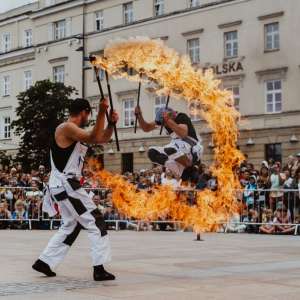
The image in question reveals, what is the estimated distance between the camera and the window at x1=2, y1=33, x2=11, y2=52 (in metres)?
61.8

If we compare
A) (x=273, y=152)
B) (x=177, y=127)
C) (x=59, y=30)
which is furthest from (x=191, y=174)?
(x=59, y=30)

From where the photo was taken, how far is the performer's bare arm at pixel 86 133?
29.2ft

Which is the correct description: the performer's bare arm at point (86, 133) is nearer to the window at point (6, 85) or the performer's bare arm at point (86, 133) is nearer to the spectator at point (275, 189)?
the spectator at point (275, 189)

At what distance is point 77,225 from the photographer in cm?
939

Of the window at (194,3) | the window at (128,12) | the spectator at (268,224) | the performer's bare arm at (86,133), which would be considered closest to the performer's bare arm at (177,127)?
the performer's bare arm at (86,133)

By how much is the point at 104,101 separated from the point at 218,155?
4225 mm

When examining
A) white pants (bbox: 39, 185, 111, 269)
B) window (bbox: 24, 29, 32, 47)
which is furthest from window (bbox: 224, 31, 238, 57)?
white pants (bbox: 39, 185, 111, 269)

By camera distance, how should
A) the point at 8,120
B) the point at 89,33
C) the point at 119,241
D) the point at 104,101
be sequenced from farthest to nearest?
the point at 8,120, the point at 89,33, the point at 119,241, the point at 104,101

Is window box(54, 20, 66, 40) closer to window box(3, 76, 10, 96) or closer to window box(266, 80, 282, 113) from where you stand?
window box(3, 76, 10, 96)

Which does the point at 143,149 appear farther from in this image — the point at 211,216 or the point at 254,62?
the point at 211,216

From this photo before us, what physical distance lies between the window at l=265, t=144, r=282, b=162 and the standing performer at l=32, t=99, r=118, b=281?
29.6 meters

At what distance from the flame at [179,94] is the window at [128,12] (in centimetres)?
3411

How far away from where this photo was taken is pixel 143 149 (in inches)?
1736

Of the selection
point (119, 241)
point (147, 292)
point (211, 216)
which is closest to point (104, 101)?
point (147, 292)
